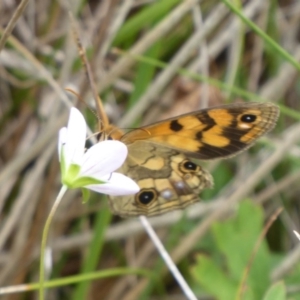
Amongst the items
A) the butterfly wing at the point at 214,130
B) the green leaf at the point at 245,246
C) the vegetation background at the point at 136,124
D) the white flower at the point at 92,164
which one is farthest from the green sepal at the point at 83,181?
the green leaf at the point at 245,246

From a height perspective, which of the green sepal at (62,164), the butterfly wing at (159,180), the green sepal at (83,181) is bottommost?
the butterfly wing at (159,180)

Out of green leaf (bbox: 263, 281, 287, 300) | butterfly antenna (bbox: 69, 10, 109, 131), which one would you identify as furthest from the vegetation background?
butterfly antenna (bbox: 69, 10, 109, 131)

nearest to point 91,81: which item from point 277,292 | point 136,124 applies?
point 277,292

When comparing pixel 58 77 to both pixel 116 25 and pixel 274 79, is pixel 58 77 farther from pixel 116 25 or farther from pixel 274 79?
pixel 274 79

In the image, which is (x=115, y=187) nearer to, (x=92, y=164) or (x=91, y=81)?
(x=92, y=164)

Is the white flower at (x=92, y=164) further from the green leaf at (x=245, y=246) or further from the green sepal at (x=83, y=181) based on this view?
the green leaf at (x=245, y=246)

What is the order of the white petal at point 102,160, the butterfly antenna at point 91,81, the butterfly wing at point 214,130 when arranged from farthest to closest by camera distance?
1. the butterfly wing at point 214,130
2. the butterfly antenna at point 91,81
3. the white petal at point 102,160
